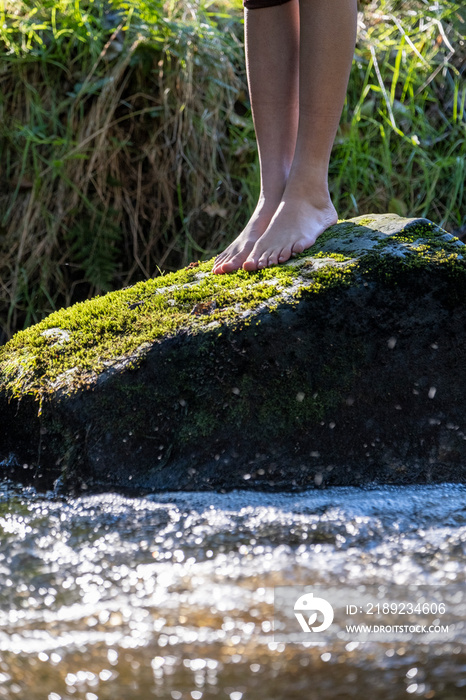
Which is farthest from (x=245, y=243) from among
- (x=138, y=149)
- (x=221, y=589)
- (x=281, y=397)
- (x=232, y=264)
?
(x=138, y=149)

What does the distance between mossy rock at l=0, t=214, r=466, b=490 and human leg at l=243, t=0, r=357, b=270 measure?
0.37m

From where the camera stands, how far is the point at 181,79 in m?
3.37

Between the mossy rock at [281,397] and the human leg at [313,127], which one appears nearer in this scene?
the mossy rock at [281,397]

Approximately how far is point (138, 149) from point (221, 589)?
109 inches

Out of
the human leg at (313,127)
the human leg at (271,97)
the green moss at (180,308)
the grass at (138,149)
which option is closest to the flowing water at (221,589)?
the green moss at (180,308)

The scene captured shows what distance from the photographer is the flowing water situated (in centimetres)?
92

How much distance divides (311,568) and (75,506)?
0.59 meters

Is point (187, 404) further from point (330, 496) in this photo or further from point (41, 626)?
point (41, 626)

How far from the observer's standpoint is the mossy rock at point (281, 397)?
1.65 metres

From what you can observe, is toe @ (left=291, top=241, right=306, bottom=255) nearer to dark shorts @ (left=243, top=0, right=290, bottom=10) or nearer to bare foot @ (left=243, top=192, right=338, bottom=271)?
bare foot @ (left=243, top=192, right=338, bottom=271)

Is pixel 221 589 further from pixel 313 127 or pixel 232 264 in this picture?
pixel 313 127

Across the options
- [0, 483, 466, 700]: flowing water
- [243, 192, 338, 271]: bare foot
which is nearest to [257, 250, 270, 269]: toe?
[243, 192, 338, 271]: bare foot

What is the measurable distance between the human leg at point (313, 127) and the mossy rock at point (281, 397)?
0.37m

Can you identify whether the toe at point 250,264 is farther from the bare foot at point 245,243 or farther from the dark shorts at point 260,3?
the dark shorts at point 260,3
